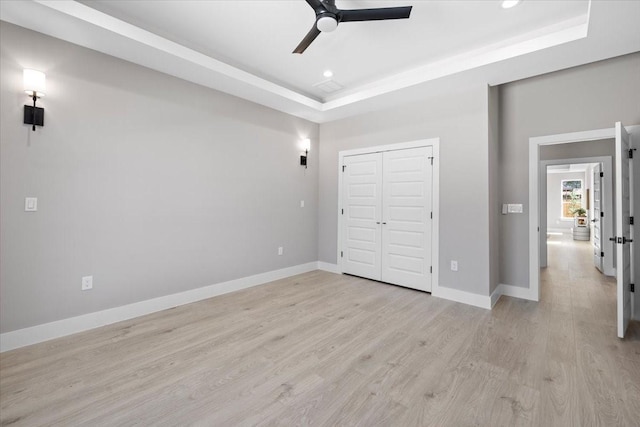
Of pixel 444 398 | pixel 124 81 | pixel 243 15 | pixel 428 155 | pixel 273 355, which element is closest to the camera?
pixel 444 398

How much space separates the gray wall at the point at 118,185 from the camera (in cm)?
249

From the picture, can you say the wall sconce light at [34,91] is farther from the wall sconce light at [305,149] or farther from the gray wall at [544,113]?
the gray wall at [544,113]

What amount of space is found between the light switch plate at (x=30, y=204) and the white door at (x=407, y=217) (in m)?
4.04

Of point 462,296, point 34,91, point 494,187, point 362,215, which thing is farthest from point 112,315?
point 494,187

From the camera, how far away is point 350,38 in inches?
121

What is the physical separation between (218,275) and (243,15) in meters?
3.04

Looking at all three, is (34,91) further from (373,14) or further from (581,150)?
(581,150)

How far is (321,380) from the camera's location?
2.06m

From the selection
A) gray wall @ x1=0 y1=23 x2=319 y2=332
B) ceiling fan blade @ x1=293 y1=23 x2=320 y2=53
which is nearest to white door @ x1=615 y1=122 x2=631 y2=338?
ceiling fan blade @ x1=293 y1=23 x2=320 y2=53

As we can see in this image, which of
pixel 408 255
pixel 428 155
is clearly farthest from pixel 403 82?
pixel 408 255

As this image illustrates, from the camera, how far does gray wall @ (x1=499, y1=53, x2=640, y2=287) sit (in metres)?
3.16

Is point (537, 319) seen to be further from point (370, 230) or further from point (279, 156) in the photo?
point (279, 156)

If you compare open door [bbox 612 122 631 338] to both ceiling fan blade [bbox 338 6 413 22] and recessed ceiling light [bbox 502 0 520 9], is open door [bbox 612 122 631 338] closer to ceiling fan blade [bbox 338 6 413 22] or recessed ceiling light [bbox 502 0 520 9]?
recessed ceiling light [bbox 502 0 520 9]

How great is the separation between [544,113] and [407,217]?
6.99 feet
